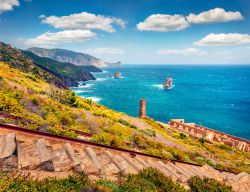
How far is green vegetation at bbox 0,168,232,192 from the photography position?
3667 mm

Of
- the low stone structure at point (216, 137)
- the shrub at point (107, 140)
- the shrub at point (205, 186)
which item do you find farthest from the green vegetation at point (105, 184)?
the low stone structure at point (216, 137)

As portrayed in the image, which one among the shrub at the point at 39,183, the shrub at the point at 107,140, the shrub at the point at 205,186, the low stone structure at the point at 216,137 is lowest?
the low stone structure at the point at 216,137

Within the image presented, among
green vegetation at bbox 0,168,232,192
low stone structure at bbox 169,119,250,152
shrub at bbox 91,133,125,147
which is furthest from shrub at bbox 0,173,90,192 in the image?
low stone structure at bbox 169,119,250,152

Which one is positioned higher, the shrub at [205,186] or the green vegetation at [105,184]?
the green vegetation at [105,184]

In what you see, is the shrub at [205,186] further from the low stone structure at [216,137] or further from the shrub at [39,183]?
the low stone structure at [216,137]

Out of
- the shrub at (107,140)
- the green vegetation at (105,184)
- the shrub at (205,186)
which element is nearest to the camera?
the green vegetation at (105,184)

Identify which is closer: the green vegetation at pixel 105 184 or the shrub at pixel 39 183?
the shrub at pixel 39 183

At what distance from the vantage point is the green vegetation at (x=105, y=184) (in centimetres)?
367

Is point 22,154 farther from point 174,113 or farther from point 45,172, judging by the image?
point 174,113

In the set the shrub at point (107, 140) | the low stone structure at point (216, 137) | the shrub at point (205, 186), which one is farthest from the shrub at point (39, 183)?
the low stone structure at point (216, 137)

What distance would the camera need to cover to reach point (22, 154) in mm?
4832

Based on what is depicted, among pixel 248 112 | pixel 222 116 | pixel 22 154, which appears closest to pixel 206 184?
pixel 22 154

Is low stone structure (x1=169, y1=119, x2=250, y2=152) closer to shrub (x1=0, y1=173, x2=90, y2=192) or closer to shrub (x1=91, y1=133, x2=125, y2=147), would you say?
shrub (x1=91, y1=133, x2=125, y2=147)

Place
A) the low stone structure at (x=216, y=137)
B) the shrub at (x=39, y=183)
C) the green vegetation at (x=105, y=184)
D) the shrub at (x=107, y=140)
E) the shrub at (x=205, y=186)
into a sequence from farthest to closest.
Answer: the low stone structure at (x=216, y=137) < the shrub at (x=107, y=140) < the shrub at (x=205, y=186) < the green vegetation at (x=105, y=184) < the shrub at (x=39, y=183)
